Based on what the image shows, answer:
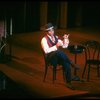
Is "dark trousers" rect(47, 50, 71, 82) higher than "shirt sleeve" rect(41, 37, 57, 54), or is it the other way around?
"shirt sleeve" rect(41, 37, 57, 54)

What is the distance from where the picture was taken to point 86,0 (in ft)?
68.2

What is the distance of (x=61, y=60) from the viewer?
10688mm

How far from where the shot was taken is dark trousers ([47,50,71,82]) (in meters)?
10.6

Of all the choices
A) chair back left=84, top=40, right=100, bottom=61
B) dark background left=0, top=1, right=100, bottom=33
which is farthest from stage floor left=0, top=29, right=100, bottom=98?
dark background left=0, top=1, right=100, bottom=33

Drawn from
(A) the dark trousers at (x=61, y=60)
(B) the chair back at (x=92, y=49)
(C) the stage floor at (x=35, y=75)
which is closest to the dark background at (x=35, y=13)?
(C) the stage floor at (x=35, y=75)

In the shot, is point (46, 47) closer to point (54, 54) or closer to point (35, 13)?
point (54, 54)

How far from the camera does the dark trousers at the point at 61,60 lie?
10.6 m

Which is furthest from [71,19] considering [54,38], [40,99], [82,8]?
[40,99]

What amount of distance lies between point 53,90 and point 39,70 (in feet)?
6.46

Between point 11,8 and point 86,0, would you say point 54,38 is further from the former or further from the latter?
point 86,0

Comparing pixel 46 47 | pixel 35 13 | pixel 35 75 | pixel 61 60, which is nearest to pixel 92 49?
pixel 35 75

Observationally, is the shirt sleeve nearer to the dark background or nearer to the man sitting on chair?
the man sitting on chair

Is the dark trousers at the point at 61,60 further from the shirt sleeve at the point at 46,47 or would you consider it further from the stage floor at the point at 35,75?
the stage floor at the point at 35,75

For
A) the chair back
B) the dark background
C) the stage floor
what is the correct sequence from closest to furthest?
the stage floor < the chair back < the dark background
